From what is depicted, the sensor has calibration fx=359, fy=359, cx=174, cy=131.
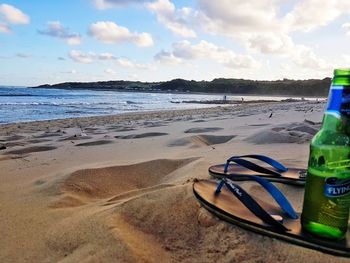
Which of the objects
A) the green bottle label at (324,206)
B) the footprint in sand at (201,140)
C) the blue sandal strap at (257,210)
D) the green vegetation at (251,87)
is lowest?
the green vegetation at (251,87)

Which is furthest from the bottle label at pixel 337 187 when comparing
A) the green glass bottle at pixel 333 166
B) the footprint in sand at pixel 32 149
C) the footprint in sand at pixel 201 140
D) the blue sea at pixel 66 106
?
the blue sea at pixel 66 106

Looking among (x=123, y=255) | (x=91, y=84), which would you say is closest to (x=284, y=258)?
(x=123, y=255)

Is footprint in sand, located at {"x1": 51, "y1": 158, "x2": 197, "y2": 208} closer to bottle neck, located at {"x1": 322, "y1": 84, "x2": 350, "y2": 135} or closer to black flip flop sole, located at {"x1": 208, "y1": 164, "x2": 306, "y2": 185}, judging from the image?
black flip flop sole, located at {"x1": 208, "y1": 164, "x2": 306, "y2": 185}

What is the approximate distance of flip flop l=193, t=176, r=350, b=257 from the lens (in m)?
1.05

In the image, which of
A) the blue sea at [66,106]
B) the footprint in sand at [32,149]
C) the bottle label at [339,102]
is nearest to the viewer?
the bottle label at [339,102]

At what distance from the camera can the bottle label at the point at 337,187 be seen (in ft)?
3.31

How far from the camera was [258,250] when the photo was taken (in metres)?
1.08

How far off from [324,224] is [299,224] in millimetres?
144

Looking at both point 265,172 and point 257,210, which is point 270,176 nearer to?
point 265,172

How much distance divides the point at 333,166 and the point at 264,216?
280 mm

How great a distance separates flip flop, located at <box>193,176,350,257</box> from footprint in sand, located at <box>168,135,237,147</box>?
Result: 1.94 m

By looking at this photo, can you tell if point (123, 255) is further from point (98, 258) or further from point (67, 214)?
point (67, 214)

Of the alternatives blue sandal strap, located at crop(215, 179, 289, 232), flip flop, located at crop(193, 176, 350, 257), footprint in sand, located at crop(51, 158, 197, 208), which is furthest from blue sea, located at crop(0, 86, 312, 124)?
blue sandal strap, located at crop(215, 179, 289, 232)

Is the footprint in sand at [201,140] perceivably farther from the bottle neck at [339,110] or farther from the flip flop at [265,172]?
the bottle neck at [339,110]
